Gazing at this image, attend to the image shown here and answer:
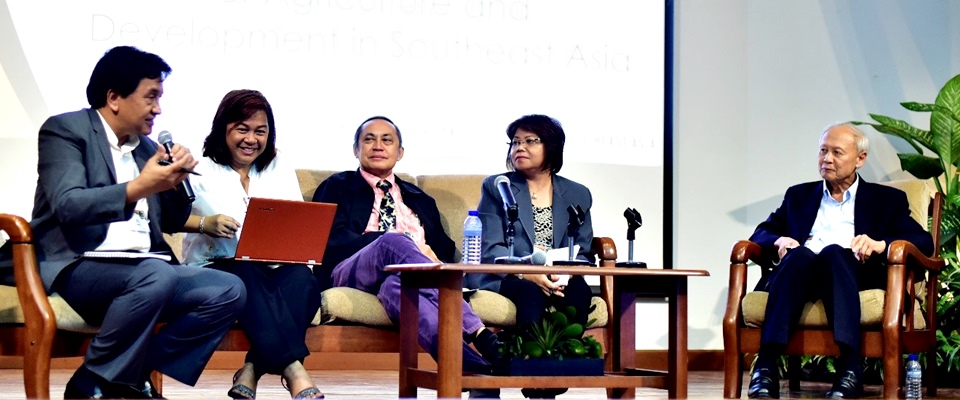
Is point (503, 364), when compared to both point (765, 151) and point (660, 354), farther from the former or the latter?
point (765, 151)

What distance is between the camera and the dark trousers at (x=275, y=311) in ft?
10.6

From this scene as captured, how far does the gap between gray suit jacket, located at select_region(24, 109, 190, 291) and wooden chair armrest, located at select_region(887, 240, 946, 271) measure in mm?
2404

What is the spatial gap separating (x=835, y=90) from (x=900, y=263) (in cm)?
200

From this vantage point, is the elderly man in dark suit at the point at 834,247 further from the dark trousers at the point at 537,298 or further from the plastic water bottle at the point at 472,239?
the plastic water bottle at the point at 472,239

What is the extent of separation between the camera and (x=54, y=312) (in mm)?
2963

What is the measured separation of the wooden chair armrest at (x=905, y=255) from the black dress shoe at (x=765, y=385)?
1.77 feet

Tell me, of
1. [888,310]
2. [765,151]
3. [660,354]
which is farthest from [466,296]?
[765,151]

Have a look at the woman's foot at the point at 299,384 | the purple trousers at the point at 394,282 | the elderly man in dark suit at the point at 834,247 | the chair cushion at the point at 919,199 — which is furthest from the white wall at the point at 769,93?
the woman's foot at the point at 299,384

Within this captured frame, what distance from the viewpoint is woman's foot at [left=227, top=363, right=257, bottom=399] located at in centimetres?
318

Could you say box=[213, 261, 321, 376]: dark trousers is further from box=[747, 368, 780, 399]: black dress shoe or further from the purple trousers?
box=[747, 368, 780, 399]: black dress shoe

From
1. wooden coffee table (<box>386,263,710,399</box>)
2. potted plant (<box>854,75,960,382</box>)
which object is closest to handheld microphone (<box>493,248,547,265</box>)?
wooden coffee table (<box>386,263,710,399</box>)

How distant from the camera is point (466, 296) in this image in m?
3.66

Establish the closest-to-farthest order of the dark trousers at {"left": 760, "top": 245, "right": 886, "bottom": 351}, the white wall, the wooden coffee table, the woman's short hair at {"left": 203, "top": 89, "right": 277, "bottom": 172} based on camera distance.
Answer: the wooden coffee table, the woman's short hair at {"left": 203, "top": 89, "right": 277, "bottom": 172}, the dark trousers at {"left": 760, "top": 245, "right": 886, "bottom": 351}, the white wall

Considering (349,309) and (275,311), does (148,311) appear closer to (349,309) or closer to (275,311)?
(275,311)
